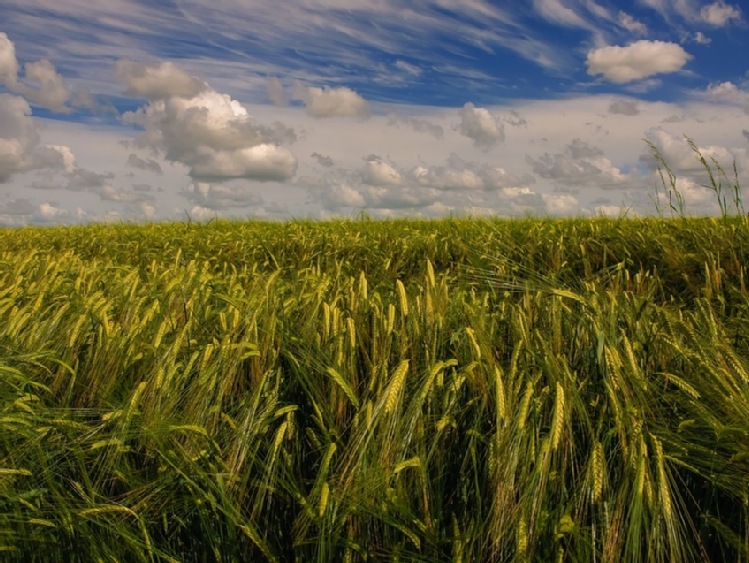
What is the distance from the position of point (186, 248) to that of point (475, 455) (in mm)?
5483

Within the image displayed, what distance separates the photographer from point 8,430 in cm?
202

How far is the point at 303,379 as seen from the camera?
2.12 metres

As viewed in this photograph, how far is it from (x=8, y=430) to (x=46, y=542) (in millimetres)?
393

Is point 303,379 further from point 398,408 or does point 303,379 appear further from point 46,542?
point 46,542

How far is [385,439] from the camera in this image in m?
1.76

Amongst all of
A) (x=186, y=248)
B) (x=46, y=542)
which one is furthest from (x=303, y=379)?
(x=186, y=248)

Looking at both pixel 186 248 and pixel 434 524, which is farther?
pixel 186 248

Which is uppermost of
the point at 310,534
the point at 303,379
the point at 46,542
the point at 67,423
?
the point at 303,379

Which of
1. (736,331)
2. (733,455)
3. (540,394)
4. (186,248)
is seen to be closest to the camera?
(733,455)

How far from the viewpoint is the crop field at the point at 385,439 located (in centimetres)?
167

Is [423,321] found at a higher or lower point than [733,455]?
higher

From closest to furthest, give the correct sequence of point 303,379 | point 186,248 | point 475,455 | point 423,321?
point 475,455, point 303,379, point 423,321, point 186,248

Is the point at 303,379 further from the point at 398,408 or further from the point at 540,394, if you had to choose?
the point at 540,394

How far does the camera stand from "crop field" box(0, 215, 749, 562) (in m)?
1.67
